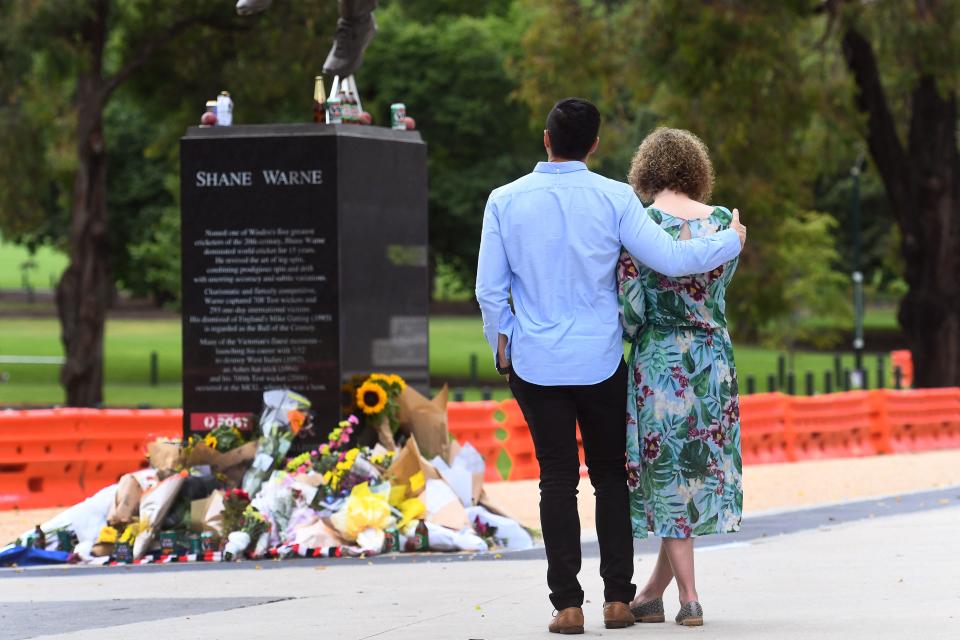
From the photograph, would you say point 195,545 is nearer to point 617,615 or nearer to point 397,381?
point 397,381

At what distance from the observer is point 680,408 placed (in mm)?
7109

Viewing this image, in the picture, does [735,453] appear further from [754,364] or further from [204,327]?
[754,364]

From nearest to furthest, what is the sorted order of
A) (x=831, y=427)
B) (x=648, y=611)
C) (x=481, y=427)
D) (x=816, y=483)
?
(x=648, y=611) < (x=816, y=483) < (x=481, y=427) < (x=831, y=427)

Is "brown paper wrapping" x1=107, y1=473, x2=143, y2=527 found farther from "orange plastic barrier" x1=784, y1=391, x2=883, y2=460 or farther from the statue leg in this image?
"orange plastic barrier" x1=784, y1=391, x2=883, y2=460

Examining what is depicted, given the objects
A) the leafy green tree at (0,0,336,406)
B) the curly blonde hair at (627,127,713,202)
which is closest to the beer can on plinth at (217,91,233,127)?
the curly blonde hair at (627,127,713,202)

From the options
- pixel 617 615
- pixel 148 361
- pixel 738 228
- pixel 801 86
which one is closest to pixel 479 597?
pixel 617 615

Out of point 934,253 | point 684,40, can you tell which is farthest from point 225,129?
point 934,253

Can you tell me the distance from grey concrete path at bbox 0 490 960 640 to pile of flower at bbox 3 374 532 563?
0.44 metres

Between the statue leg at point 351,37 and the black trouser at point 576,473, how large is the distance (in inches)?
190

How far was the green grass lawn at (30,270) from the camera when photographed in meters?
123

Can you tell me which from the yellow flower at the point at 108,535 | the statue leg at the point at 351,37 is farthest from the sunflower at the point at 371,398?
the statue leg at the point at 351,37

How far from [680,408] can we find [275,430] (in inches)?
160

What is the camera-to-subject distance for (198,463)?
1079cm

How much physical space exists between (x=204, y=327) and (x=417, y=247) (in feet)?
4.49
